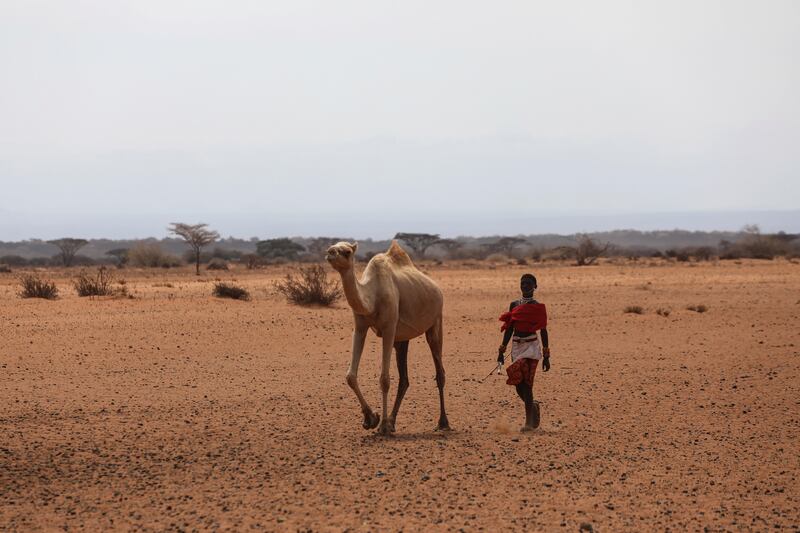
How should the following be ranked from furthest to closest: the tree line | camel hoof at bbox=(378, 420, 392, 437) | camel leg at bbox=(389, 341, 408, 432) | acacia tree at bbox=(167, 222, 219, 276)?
the tree line < acacia tree at bbox=(167, 222, 219, 276) < camel leg at bbox=(389, 341, 408, 432) < camel hoof at bbox=(378, 420, 392, 437)

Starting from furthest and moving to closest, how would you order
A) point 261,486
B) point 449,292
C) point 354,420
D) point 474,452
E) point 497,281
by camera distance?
point 497,281
point 449,292
point 354,420
point 474,452
point 261,486

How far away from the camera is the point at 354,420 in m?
10.8

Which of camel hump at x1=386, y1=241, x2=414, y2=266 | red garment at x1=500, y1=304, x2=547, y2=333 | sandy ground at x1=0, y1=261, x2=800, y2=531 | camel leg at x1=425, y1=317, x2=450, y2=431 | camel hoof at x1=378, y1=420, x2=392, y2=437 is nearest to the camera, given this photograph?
sandy ground at x1=0, y1=261, x2=800, y2=531

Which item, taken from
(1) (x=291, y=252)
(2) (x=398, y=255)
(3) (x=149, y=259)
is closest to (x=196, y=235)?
(3) (x=149, y=259)

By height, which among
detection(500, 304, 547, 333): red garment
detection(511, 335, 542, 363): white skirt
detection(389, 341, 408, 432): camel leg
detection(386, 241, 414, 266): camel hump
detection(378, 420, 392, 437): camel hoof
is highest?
detection(386, 241, 414, 266): camel hump

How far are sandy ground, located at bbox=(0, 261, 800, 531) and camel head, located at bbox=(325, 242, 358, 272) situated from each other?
1.77 meters

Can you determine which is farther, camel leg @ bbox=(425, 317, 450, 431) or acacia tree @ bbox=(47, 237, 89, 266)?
acacia tree @ bbox=(47, 237, 89, 266)

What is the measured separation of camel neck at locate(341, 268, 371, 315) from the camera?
9.25 m

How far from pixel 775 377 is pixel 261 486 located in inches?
346

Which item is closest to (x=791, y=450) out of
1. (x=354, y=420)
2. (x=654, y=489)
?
(x=654, y=489)

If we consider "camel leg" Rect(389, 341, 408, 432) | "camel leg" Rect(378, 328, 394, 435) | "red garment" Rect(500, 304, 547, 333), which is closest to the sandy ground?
"camel leg" Rect(378, 328, 394, 435)

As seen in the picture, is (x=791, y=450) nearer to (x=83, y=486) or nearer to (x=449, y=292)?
(x=83, y=486)

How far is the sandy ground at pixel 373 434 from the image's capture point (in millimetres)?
7223

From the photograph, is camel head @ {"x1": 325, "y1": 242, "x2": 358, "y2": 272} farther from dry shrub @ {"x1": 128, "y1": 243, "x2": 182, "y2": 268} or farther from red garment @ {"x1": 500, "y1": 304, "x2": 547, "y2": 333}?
dry shrub @ {"x1": 128, "y1": 243, "x2": 182, "y2": 268}
